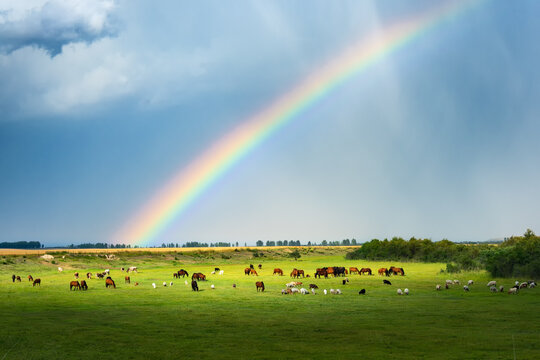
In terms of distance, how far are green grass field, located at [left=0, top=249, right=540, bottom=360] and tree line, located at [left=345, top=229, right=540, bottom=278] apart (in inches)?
593

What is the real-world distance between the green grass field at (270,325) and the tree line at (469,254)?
49.4 feet

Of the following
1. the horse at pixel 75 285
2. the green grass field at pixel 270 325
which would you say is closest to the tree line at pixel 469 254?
the green grass field at pixel 270 325

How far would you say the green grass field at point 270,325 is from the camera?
18.5 m

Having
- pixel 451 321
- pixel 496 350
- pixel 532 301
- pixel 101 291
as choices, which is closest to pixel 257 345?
pixel 496 350

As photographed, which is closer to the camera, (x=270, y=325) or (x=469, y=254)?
(x=270, y=325)

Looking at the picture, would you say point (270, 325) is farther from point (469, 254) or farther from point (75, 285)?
point (469, 254)

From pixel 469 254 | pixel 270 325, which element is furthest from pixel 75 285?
pixel 469 254

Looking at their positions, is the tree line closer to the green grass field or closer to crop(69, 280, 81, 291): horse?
the green grass field

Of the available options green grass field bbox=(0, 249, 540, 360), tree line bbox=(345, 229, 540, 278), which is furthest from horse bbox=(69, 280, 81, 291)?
tree line bbox=(345, 229, 540, 278)

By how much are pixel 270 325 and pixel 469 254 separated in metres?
78.1

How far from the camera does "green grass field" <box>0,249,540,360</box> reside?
18484mm

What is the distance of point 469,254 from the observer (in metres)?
91.4

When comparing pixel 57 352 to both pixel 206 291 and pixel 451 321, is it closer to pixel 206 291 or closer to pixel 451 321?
pixel 451 321

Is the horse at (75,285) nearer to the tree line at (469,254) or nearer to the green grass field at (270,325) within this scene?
the green grass field at (270,325)
